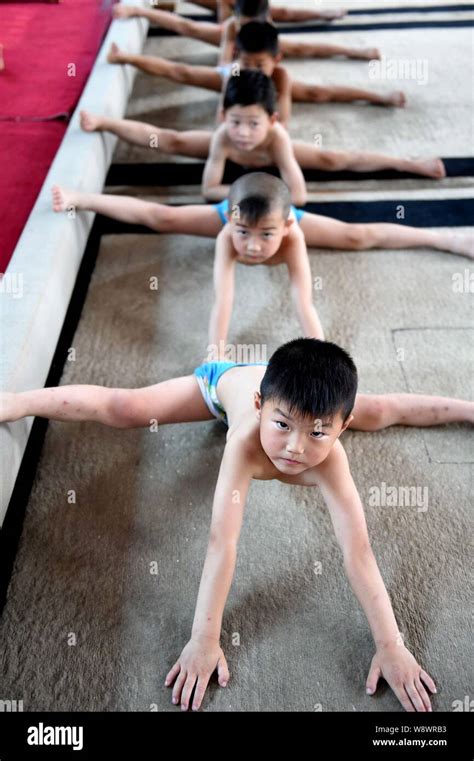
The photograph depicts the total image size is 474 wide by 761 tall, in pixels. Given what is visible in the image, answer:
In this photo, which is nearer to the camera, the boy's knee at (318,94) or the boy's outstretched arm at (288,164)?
the boy's outstretched arm at (288,164)

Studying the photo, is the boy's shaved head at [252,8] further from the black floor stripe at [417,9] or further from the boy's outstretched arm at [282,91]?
the black floor stripe at [417,9]

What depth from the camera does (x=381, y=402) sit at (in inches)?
53.3

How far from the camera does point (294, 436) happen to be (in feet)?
3.20

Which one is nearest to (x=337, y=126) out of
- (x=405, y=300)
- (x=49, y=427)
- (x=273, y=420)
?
(x=405, y=300)

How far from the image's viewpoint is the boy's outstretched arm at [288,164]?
73.6 inches

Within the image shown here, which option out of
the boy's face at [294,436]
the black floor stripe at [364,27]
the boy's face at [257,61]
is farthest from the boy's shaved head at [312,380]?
the black floor stripe at [364,27]

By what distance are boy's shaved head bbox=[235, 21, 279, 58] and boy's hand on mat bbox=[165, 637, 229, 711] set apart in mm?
1660

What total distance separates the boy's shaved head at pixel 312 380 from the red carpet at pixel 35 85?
30.8 inches

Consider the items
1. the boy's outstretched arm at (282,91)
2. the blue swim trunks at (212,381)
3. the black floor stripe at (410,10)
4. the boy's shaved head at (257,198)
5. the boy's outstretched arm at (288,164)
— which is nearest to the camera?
the blue swim trunks at (212,381)

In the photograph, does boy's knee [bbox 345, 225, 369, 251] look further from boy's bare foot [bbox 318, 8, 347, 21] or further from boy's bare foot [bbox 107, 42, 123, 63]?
boy's bare foot [bbox 318, 8, 347, 21]

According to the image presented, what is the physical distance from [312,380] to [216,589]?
0.32 metres

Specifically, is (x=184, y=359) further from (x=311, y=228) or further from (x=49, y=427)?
(x=311, y=228)

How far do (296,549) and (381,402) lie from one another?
1.08 ft

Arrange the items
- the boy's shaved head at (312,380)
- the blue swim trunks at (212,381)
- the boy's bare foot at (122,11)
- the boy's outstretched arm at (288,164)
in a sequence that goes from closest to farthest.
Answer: the boy's shaved head at (312,380) < the blue swim trunks at (212,381) < the boy's outstretched arm at (288,164) < the boy's bare foot at (122,11)
